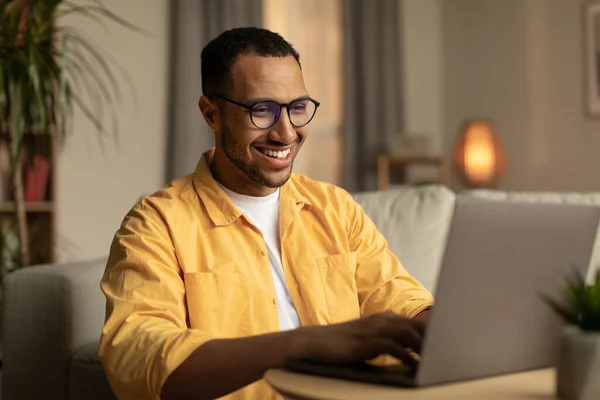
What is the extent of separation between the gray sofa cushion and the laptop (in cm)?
111

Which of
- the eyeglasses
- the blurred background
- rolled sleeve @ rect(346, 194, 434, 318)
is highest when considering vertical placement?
the blurred background

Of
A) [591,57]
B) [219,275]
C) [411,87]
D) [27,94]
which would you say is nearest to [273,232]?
[219,275]

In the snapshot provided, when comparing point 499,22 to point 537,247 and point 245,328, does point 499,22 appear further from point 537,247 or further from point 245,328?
point 537,247

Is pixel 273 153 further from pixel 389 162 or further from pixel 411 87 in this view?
pixel 411 87

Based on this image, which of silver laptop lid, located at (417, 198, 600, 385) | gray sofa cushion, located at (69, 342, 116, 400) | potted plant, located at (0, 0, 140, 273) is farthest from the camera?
potted plant, located at (0, 0, 140, 273)

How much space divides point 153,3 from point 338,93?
1.51 meters

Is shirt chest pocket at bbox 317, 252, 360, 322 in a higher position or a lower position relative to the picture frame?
lower

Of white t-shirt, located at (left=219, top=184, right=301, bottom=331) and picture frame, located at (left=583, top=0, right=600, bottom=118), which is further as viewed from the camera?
picture frame, located at (left=583, top=0, right=600, bottom=118)

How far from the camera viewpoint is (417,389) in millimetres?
990

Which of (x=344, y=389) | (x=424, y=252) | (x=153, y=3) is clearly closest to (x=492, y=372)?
(x=344, y=389)

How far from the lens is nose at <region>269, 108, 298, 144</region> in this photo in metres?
1.64

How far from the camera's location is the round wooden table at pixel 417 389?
97 cm

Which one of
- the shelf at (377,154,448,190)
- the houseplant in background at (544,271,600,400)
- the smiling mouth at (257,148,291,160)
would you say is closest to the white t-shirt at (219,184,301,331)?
the smiling mouth at (257,148,291,160)

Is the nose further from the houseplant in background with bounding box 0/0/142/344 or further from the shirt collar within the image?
the houseplant in background with bounding box 0/0/142/344
